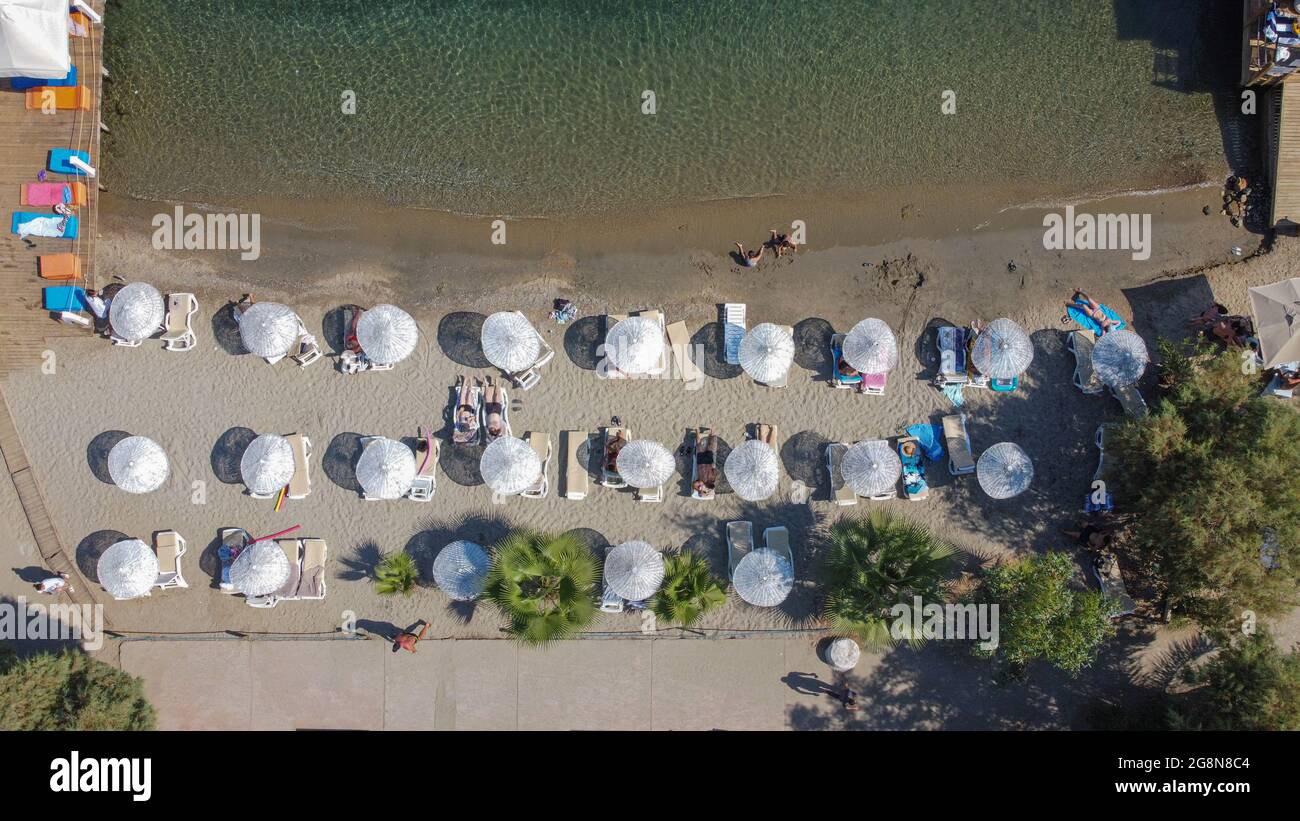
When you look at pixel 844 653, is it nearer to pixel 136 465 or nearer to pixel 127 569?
pixel 127 569

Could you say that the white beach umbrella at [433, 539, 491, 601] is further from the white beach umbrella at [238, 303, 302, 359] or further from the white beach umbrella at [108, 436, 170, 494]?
the white beach umbrella at [108, 436, 170, 494]

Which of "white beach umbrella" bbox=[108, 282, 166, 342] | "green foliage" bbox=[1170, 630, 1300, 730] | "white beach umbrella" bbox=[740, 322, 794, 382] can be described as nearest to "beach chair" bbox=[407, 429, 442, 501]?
"white beach umbrella" bbox=[108, 282, 166, 342]

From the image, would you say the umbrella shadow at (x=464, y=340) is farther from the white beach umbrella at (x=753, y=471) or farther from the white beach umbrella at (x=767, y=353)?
the white beach umbrella at (x=753, y=471)

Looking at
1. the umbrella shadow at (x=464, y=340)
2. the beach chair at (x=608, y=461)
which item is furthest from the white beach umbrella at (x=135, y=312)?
the beach chair at (x=608, y=461)

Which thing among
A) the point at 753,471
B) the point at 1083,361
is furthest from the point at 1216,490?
the point at 753,471
